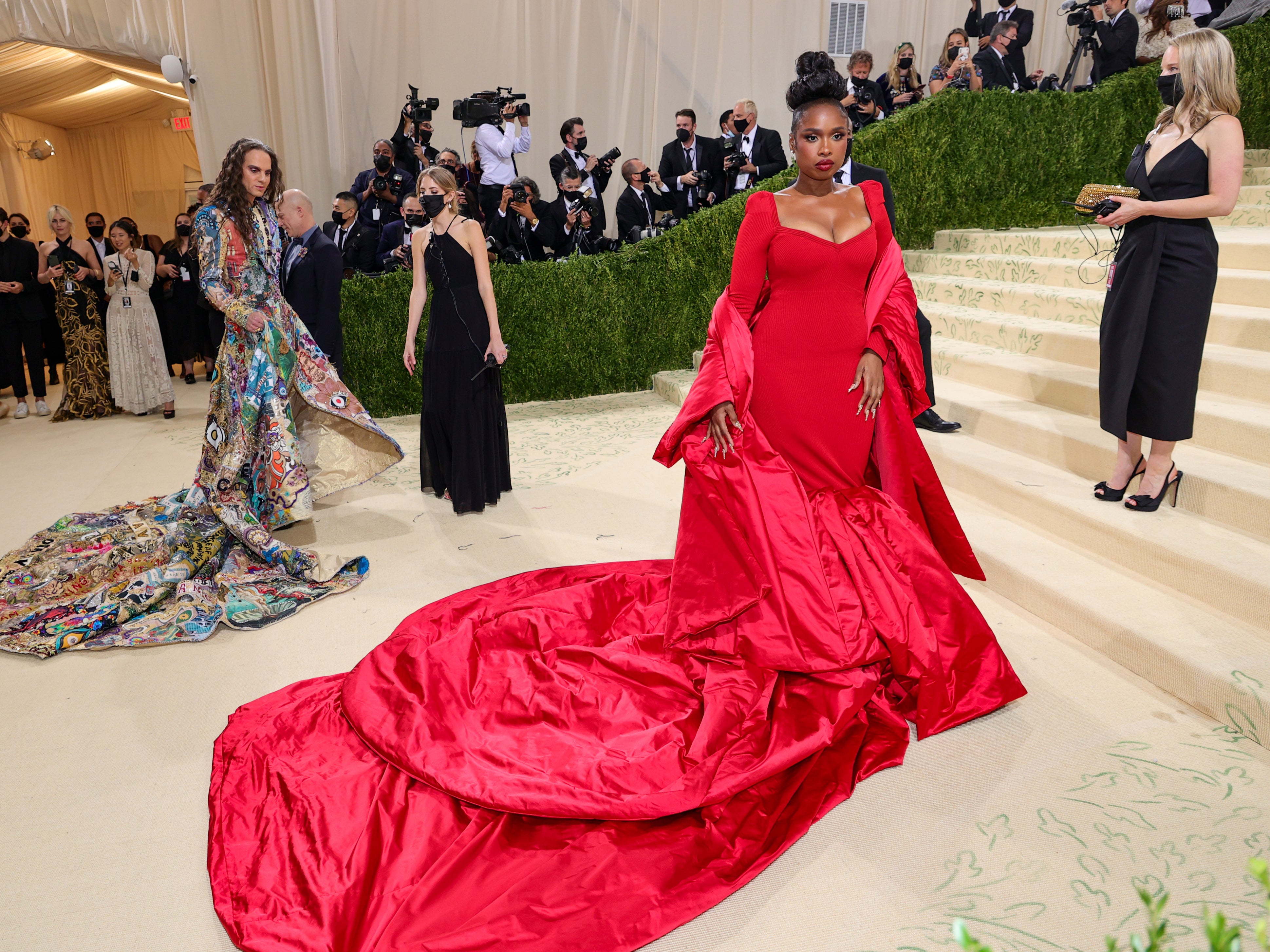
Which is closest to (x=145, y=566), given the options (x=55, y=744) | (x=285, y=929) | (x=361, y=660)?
(x=55, y=744)

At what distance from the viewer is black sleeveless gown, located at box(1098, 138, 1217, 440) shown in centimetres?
313

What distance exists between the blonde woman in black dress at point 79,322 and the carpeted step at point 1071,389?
260 inches

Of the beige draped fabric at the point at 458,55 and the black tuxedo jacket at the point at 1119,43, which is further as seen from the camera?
the beige draped fabric at the point at 458,55

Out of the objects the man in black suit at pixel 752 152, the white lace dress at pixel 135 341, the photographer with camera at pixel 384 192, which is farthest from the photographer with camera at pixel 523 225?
the white lace dress at pixel 135 341

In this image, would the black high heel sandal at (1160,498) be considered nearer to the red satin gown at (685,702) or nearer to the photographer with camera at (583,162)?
the red satin gown at (685,702)

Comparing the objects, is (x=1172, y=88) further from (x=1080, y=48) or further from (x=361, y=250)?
(x=361, y=250)

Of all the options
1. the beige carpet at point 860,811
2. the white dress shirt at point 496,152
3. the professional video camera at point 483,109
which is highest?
the professional video camera at point 483,109

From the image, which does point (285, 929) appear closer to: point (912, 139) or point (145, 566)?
point (145, 566)

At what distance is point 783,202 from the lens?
254 centimetres

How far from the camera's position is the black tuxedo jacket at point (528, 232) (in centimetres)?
715

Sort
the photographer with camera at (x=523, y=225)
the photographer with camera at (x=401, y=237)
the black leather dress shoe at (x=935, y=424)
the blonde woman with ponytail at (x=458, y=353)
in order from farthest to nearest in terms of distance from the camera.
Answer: the photographer with camera at (x=523, y=225) → the photographer with camera at (x=401, y=237) → the black leather dress shoe at (x=935, y=424) → the blonde woman with ponytail at (x=458, y=353)

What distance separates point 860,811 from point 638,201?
6408 mm

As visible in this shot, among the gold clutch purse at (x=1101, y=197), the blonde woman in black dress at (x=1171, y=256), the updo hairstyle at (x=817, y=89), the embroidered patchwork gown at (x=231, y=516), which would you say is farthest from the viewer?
the embroidered patchwork gown at (x=231, y=516)

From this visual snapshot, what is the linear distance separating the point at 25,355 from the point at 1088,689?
874 cm
